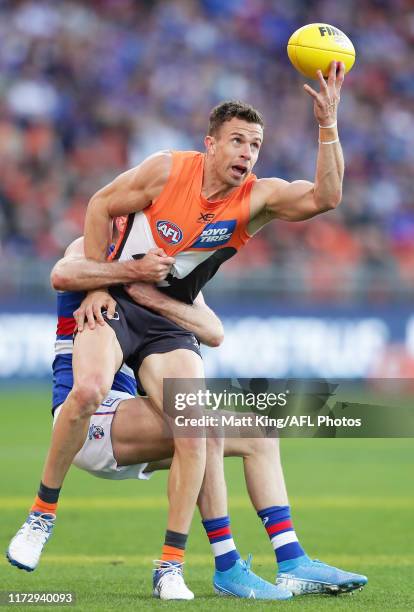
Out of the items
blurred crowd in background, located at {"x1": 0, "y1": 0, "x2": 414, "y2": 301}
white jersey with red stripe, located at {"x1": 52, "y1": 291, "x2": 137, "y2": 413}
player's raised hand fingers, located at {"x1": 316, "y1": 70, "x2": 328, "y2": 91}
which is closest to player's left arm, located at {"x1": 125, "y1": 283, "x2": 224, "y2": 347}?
white jersey with red stripe, located at {"x1": 52, "y1": 291, "x2": 137, "y2": 413}

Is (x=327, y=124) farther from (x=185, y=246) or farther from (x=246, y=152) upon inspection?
(x=185, y=246)

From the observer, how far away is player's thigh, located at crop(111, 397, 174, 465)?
607cm

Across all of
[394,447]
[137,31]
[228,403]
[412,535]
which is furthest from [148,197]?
[137,31]

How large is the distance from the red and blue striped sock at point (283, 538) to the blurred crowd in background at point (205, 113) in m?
10.9

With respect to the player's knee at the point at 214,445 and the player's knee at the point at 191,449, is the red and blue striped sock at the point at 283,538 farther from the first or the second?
the player's knee at the point at 191,449

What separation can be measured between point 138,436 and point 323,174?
1.65 metres

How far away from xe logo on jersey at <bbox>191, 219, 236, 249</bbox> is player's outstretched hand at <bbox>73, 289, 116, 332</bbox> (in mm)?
540

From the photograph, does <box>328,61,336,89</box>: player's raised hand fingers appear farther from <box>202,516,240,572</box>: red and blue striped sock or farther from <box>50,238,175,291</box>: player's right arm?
<box>202,516,240,572</box>: red and blue striped sock

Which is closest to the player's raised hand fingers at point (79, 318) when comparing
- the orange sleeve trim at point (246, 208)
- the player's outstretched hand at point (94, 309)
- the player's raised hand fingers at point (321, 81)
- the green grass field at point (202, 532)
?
the player's outstretched hand at point (94, 309)

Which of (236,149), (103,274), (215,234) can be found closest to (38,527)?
(103,274)

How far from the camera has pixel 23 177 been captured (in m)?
17.9

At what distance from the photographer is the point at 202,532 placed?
28.7 ft

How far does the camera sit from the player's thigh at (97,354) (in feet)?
19.0

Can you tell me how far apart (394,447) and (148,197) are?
9281mm
